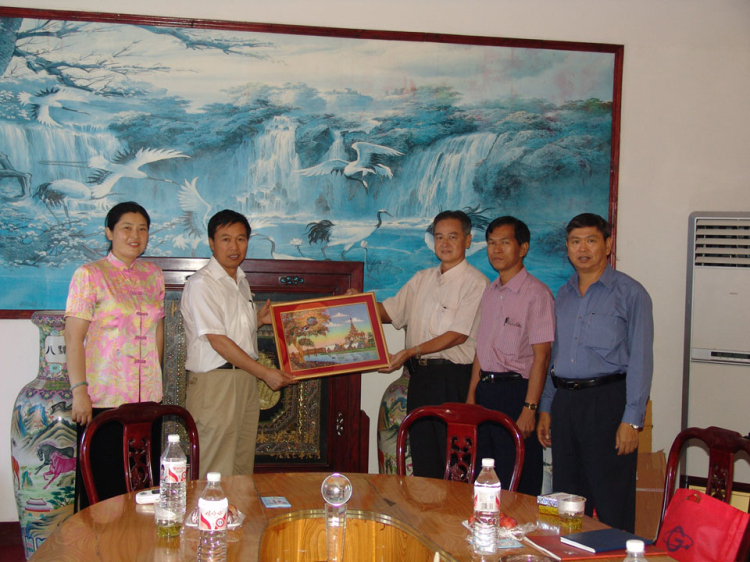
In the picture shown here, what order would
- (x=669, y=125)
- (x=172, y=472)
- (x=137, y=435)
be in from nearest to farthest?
(x=172, y=472) → (x=137, y=435) → (x=669, y=125)

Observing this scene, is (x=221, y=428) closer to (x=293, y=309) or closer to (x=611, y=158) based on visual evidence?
(x=293, y=309)

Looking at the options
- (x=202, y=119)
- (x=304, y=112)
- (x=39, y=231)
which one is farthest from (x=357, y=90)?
(x=39, y=231)

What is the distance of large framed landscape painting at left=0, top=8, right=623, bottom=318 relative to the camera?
3990mm

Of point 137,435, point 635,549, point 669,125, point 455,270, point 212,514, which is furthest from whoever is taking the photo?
point 669,125

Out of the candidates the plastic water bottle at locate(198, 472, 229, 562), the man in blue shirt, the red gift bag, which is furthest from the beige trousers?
the red gift bag

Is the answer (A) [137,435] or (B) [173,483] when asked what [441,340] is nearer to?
(A) [137,435]

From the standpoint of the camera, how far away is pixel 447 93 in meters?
4.33

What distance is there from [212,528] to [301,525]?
1.40 feet

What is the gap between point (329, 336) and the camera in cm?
378

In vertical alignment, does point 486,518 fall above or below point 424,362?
below

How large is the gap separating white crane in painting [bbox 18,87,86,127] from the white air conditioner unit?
12.7 ft

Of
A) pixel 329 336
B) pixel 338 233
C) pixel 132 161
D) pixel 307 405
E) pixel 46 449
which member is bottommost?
pixel 46 449

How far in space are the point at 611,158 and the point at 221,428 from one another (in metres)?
2.93

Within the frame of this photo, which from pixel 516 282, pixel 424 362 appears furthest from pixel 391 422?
pixel 516 282
